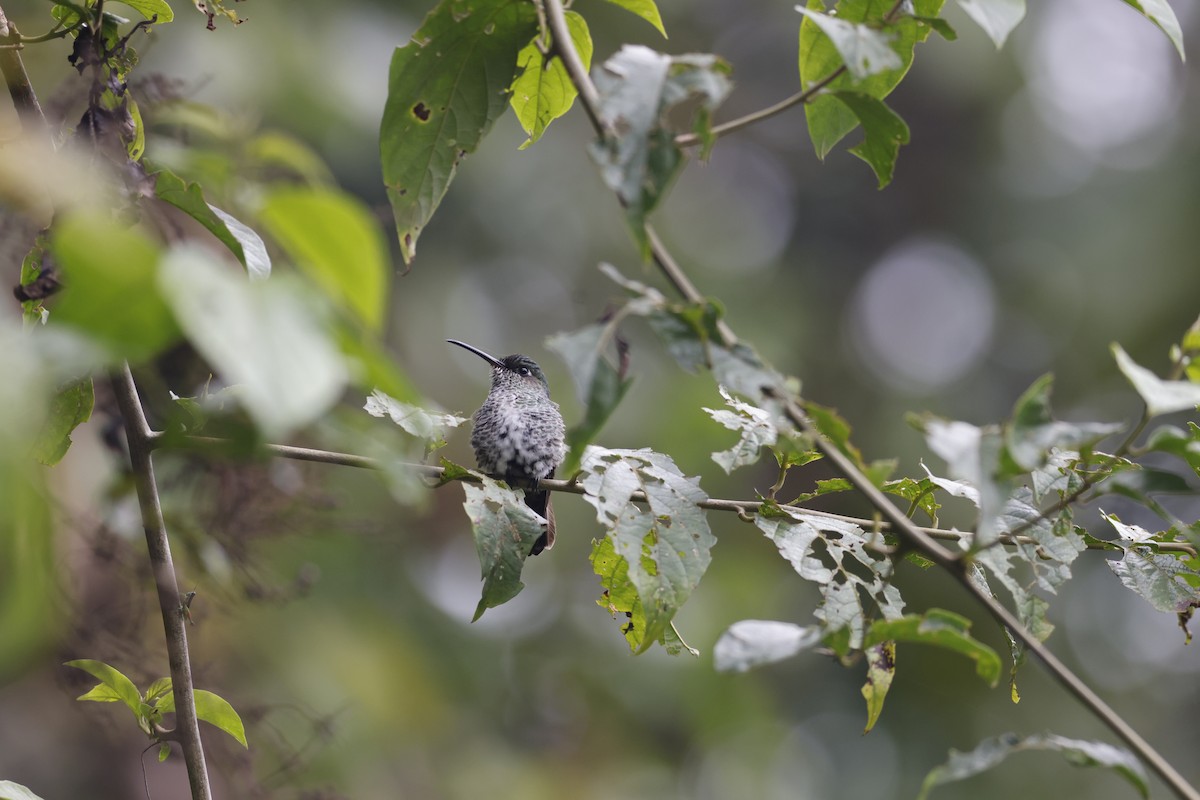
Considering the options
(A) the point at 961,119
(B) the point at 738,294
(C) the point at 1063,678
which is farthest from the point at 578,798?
(A) the point at 961,119

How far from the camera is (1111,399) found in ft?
33.0

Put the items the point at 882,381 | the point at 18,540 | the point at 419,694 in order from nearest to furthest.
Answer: the point at 18,540
the point at 419,694
the point at 882,381

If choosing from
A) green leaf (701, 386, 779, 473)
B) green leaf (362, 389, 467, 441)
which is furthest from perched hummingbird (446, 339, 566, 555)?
green leaf (701, 386, 779, 473)

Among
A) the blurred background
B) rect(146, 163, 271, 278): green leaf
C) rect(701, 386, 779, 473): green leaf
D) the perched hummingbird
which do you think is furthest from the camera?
the blurred background

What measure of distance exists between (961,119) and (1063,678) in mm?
12590

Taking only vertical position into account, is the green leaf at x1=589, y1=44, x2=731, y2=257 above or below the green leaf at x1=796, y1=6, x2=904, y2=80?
below

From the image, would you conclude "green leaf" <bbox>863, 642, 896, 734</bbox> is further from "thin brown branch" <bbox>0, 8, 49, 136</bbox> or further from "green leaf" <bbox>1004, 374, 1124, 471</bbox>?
"thin brown branch" <bbox>0, 8, 49, 136</bbox>

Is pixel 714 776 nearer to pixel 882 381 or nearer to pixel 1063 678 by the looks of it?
pixel 882 381

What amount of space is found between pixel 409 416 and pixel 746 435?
1.89 feet

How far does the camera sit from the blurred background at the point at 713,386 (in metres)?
6.80

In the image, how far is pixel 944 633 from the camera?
1.15 meters

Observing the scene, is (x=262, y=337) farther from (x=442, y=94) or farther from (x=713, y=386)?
(x=713, y=386)

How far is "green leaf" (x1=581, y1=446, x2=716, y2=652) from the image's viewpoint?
58.6 inches

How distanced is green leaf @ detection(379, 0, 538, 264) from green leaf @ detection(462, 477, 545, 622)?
1.28ft
